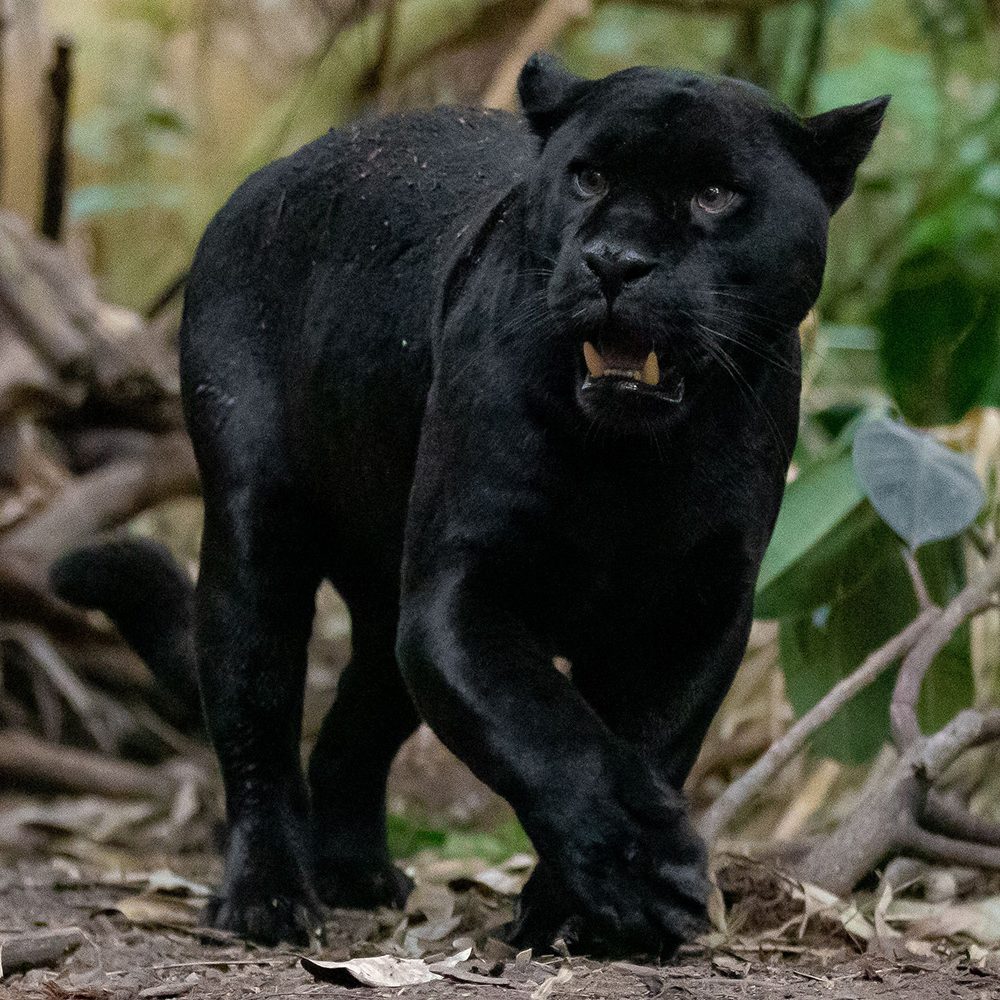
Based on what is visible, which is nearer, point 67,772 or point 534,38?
point 67,772

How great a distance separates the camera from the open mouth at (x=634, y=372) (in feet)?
8.16

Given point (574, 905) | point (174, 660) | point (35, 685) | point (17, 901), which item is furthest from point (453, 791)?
point (574, 905)

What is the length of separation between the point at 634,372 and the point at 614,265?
0.63 feet

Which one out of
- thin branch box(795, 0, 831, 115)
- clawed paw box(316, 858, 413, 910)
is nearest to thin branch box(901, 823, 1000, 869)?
clawed paw box(316, 858, 413, 910)

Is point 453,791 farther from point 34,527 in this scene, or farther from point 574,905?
point 574,905

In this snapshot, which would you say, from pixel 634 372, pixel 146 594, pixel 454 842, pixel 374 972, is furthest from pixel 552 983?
pixel 454 842

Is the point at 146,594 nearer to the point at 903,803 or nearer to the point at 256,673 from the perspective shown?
the point at 256,673

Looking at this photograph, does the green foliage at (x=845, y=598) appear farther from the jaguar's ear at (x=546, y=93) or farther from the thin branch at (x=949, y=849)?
the jaguar's ear at (x=546, y=93)

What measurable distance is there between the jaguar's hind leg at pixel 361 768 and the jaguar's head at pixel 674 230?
1241 millimetres

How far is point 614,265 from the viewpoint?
2373mm

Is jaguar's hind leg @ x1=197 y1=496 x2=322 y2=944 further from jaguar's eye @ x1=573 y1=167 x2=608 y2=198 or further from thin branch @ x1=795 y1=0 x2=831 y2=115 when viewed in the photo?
thin branch @ x1=795 y1=0 x2=831 y2=115

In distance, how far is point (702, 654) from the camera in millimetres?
2803

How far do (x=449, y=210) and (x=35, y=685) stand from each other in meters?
3.05

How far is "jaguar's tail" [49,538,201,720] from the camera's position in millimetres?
3902
